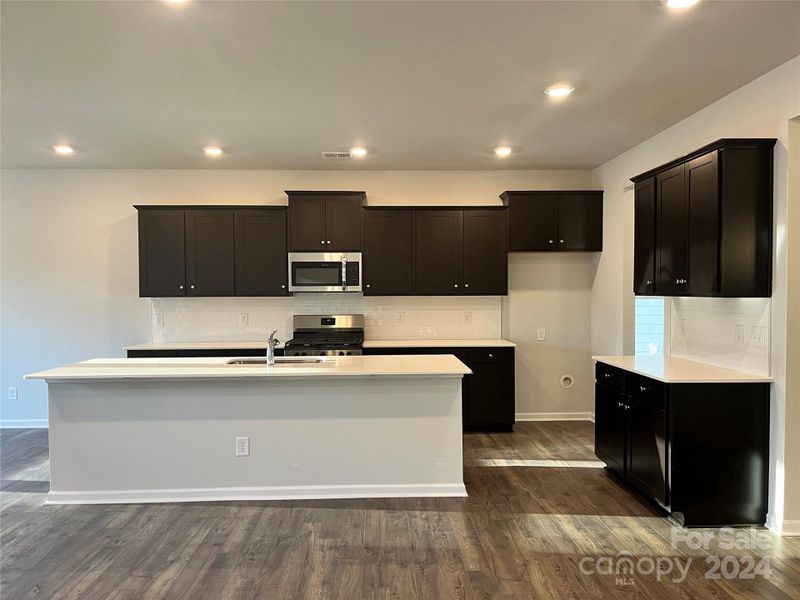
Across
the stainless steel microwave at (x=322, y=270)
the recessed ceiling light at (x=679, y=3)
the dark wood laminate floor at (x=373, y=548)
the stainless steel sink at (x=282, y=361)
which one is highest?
the recessed ceiling light at (x=679, y=3)

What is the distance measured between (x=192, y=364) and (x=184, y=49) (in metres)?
2.09

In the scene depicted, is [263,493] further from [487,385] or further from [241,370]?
[487,385]

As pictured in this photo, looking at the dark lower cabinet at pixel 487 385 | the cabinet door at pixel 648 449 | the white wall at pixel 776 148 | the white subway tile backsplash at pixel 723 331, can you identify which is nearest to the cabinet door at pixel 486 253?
the dark lower cabinet at pixel 487 385

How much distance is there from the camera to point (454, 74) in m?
2.96

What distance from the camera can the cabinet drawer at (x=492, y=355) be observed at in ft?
16.6

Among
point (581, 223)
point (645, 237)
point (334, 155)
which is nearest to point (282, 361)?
point (334, 155)

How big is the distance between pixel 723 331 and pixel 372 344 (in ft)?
9.89

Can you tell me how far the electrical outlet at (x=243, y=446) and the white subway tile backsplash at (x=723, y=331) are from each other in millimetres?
3209

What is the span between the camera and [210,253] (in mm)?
5164

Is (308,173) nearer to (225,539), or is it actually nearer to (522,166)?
(522,166)

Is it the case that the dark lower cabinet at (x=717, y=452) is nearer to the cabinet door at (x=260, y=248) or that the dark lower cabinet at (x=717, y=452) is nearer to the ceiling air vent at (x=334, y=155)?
the ceiling air vent at (x=334, y=155)

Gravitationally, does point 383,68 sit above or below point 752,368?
above

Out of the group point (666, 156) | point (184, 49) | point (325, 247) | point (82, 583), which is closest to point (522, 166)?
point (666, 156)

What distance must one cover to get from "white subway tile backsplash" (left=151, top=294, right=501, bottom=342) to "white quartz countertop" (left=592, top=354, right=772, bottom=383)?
183 centimetres
